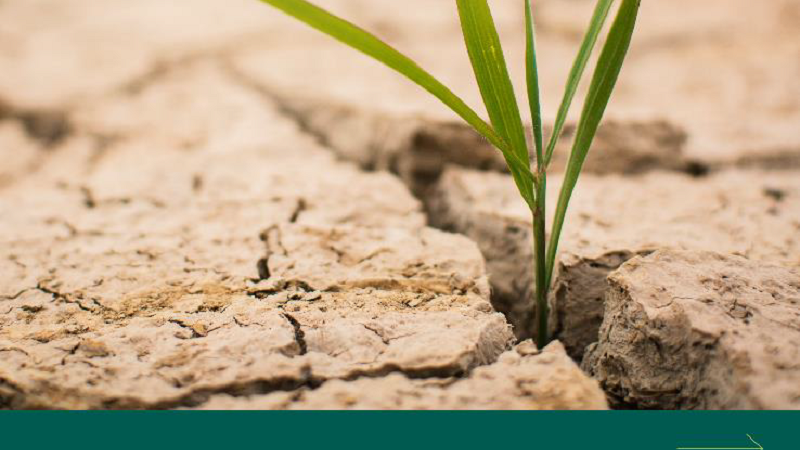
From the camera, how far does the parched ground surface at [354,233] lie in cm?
82

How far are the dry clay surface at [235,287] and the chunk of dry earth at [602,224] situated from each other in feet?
0.31

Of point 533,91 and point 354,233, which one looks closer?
point 533,91

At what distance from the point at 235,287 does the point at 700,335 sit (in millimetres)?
701

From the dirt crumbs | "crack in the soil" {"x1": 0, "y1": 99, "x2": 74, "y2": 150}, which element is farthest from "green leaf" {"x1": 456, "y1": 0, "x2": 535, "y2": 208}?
"crack in the soil" {"x1": 0, "y1": 99, "x2": 74, "y2": 150}

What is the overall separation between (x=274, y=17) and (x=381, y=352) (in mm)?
2232

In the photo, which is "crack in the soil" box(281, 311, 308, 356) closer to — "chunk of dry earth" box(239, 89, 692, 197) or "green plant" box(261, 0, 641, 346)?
"green plant" box(261, 0, 641, 346)

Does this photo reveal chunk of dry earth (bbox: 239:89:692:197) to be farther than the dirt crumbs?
Yes

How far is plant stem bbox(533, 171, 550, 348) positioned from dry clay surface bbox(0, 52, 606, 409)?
0.23ft

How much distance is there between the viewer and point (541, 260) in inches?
37.2

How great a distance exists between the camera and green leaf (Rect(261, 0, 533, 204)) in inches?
30.5

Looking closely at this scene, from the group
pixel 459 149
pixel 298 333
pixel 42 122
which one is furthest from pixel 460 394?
pixel 42 122

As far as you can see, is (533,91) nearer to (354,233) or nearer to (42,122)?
(354,233)
